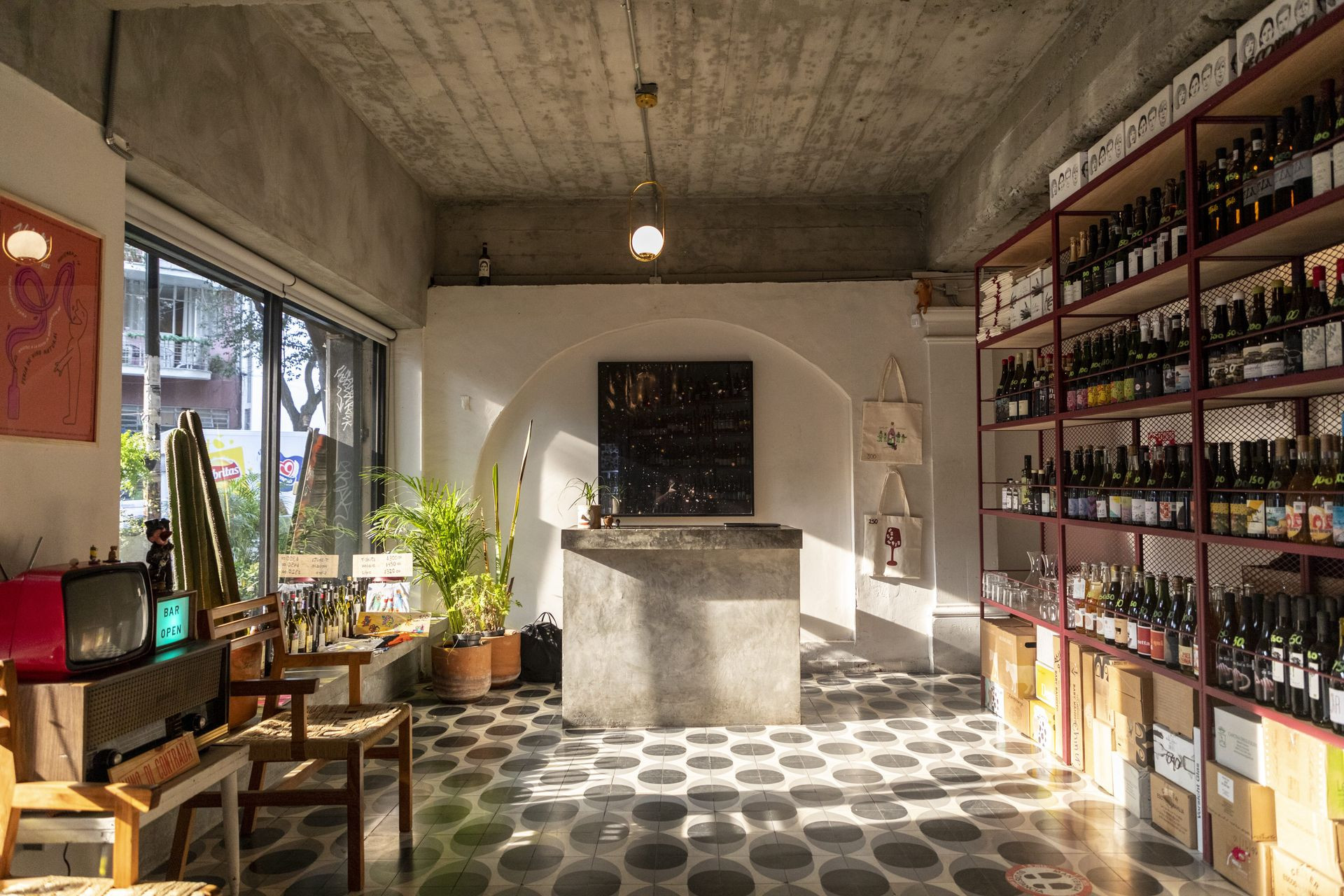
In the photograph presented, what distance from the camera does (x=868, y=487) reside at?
6086mm

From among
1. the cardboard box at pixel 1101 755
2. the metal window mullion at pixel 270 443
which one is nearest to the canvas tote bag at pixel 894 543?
the cardboard box at pixel 1101 755

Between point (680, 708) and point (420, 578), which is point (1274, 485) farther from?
point (420, 578)

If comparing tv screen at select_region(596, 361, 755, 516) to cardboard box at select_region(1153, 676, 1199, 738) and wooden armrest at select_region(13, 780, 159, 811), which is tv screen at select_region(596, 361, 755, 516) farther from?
wooden armrest at select_region(13, 780, 159, 811)

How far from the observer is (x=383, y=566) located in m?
4.55

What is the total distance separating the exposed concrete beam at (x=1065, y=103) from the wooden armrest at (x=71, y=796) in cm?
409

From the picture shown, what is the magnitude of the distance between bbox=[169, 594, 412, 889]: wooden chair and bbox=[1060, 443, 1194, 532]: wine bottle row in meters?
3.13

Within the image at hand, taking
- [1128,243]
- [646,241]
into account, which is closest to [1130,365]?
[1128,243]

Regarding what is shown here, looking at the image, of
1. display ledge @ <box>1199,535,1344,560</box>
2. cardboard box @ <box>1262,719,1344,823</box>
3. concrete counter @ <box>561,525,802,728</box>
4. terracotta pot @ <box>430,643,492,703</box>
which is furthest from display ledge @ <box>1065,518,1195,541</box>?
terracotta pot @ <box>430,643,492,703</box>

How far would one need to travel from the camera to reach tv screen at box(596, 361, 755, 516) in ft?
20.2

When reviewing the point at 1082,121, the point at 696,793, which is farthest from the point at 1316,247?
the point at 696,793

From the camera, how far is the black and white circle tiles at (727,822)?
2793 mm

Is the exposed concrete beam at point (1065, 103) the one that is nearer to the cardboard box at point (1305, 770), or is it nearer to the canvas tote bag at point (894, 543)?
the canvas tote bag at point (894, 543)

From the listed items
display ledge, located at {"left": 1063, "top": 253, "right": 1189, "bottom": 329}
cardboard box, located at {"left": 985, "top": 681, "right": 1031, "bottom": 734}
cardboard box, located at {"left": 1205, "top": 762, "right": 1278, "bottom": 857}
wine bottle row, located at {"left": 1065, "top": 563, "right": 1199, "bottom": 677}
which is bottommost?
cardboard box, located at {"left": 985, "top": 681, "right": 1031, "bottom": 734}

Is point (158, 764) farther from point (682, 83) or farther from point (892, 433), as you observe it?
point (892, 433)
